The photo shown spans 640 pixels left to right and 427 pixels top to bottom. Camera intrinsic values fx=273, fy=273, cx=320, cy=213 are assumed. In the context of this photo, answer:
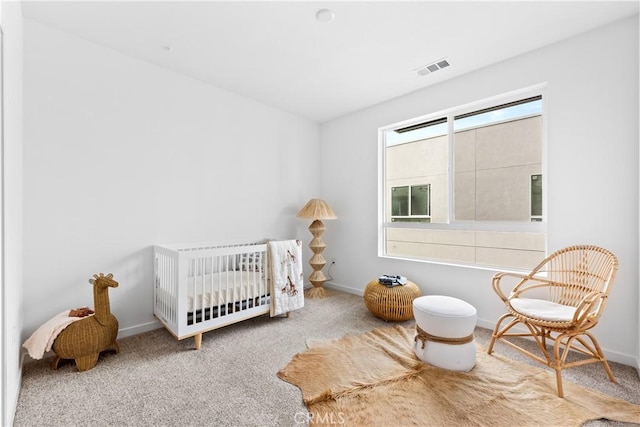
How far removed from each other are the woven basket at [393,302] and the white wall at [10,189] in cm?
255

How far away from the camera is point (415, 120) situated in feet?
10.7

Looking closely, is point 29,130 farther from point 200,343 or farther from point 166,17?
point 200,343

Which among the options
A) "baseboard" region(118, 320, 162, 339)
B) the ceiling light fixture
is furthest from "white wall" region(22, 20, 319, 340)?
the ceiling light fixture

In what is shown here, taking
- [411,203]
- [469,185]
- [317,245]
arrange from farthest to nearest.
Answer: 1. [317,245]
2. [411,203]
3. [469,185]

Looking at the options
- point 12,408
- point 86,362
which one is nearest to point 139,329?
point 86,362

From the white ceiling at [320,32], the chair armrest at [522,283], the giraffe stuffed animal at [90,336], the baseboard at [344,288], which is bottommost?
the baseboard at [344,288]

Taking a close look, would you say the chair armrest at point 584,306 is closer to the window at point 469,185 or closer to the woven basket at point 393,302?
the window at point 469,185

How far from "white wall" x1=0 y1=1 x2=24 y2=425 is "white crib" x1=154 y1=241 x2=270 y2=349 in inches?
33.9

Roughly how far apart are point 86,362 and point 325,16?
296cm

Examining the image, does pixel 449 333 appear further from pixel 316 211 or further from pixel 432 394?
pixel 316 211

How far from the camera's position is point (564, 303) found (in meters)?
2.11

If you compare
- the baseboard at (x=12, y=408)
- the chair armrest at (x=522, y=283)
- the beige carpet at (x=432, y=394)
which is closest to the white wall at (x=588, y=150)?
the chair armrest at (x=522, y=283)

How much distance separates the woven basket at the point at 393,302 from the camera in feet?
8.87

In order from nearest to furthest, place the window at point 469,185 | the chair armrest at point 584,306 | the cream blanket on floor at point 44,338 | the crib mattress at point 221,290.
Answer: the chair armrest at point 584,306 < the cream blanket on floor at point 44,338 < the crib mattress at point 221,290 < the window at point 469,185
